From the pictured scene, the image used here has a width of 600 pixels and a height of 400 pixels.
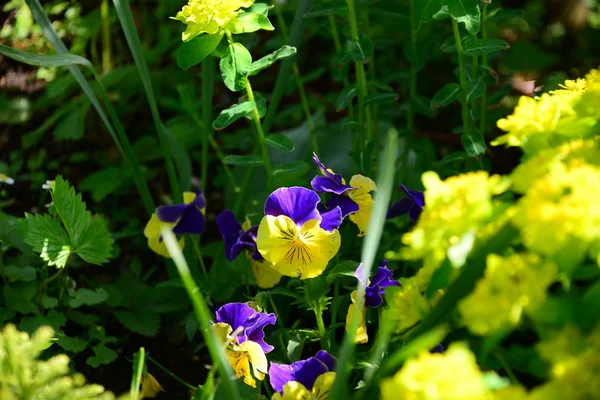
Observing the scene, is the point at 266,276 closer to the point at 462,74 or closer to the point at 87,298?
the point at 87,298

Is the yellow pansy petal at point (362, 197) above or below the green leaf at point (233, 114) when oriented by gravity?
below

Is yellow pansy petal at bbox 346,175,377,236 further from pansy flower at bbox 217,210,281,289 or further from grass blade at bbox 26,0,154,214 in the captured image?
grass blade at bbox 26,0,154,214

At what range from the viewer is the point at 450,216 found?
2.46 ft

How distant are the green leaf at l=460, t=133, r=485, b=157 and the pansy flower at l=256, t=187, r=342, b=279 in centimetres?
34

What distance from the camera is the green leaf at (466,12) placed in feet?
4.02

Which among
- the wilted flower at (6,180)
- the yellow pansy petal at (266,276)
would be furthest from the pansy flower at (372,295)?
the wilted flower at (6,180)

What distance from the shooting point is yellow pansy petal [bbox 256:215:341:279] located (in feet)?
3.62

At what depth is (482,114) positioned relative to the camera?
1.54 metres

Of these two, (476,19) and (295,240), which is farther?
(476,19)

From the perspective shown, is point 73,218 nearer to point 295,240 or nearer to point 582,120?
point 295,240

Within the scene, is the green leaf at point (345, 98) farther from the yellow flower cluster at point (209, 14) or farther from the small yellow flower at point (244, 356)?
the small yellow flower at point (244, 356)

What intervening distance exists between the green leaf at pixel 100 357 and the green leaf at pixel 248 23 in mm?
604

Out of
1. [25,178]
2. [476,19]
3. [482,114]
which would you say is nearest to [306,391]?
[476,19]

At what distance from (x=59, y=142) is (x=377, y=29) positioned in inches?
45.9
